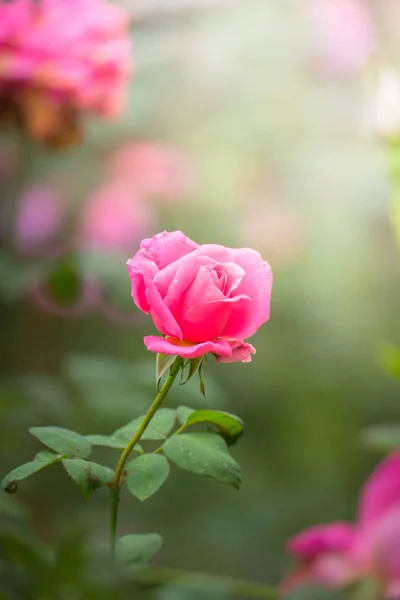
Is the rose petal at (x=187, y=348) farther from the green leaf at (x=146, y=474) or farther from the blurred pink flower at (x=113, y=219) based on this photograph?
the blurred pink flower at (x=113, y=219)

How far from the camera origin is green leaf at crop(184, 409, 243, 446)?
259mm

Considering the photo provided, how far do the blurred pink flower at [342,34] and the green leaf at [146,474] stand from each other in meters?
0.89

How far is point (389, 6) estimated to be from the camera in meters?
1.08

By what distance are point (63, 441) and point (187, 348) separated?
55 millimetres

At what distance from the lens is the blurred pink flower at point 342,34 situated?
1004 millimetres

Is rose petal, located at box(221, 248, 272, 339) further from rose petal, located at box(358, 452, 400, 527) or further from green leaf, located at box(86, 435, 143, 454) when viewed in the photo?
rose petal, located at box(358, 452, 400, 527)

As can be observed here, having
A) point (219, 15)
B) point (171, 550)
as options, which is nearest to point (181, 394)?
point (171, 550)

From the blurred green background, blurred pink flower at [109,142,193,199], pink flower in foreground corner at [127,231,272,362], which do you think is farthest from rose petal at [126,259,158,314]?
blurred pink flower at [109,142,193,199]

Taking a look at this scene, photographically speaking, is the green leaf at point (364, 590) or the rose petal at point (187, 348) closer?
the rose petal at point (187, 348)

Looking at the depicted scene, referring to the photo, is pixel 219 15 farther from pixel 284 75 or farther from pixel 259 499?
pixel 259 499

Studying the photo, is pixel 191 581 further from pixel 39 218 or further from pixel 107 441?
pixel 39 218

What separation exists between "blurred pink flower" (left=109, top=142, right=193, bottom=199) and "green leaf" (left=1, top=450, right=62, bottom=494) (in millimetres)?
643

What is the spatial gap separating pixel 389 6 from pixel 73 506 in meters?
0.86

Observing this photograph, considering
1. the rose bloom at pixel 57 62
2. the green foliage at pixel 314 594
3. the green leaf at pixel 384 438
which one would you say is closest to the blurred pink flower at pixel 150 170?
the rose bloom at pixel 57 62
